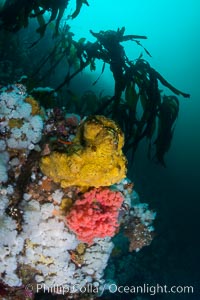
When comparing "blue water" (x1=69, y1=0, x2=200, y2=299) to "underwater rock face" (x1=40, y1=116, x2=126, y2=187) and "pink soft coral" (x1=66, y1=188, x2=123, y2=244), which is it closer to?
"pink soft coral" (x1=66, y1=188, x2=123, y2=244)

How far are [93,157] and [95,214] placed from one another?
851mm

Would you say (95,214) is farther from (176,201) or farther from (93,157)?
(176,201)

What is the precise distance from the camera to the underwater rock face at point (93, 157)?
2971mm

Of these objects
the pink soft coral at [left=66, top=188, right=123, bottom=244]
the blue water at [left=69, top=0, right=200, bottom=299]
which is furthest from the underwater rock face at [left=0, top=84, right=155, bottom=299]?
the blue water at [left=69, top=0, right=200, bottom=299]

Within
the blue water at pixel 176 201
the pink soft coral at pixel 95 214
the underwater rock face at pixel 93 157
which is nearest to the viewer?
the underwater rock face at pixel 93 157

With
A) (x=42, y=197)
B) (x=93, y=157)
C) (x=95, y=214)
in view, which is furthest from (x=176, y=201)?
(x=93, y=157)

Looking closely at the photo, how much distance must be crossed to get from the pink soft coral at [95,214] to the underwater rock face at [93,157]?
28cm

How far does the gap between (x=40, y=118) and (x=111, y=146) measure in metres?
1.05

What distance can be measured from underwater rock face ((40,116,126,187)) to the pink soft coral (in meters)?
0.28

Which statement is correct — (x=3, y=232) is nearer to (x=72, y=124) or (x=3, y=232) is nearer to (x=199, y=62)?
(x=72, y=124)

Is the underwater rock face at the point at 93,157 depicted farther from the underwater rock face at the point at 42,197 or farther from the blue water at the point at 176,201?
the blue water at the point at 176,201

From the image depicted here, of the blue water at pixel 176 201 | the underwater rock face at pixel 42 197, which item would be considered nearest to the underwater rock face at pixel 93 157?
the underwater rock face at pixel 42 197

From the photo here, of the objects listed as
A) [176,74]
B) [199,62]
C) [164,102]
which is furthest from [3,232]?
[199,62]

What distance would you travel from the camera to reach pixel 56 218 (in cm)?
364
